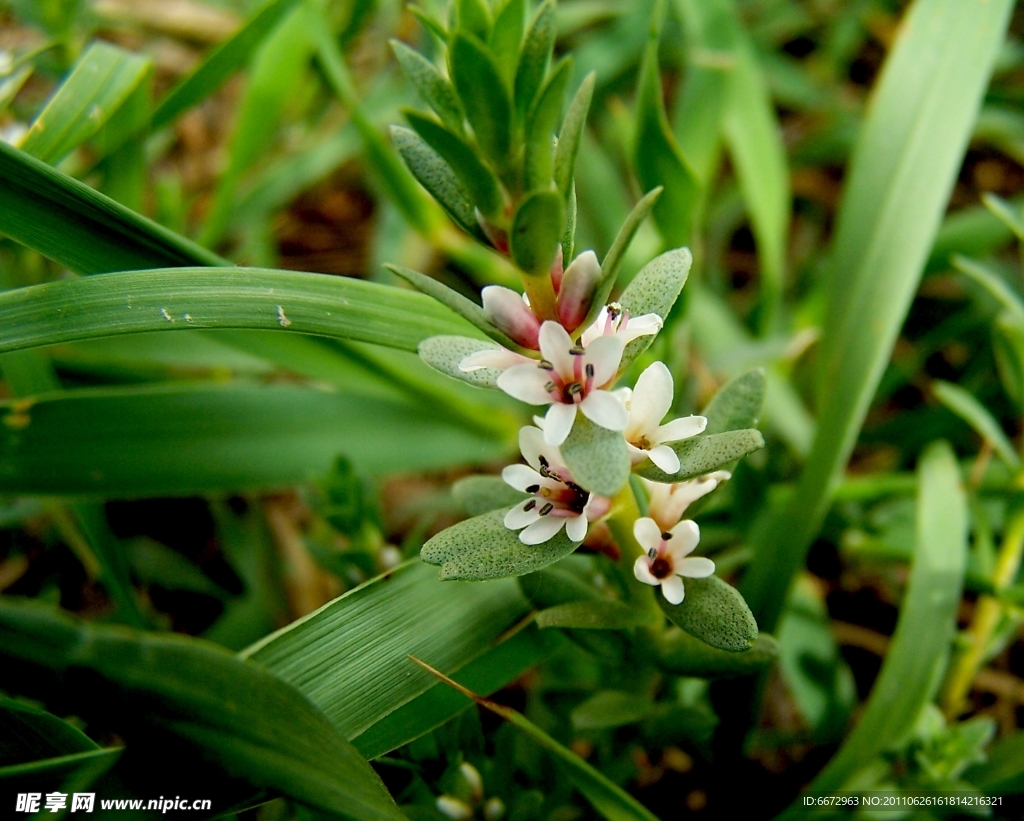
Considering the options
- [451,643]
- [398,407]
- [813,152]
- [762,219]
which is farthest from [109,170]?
[813,152]

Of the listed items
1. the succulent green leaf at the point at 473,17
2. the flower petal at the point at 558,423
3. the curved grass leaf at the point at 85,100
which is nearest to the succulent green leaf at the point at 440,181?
the succulent green leaf at the point at 473,17

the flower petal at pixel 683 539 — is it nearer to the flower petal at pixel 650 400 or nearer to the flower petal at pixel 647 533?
the flower petal at pixel 647 533

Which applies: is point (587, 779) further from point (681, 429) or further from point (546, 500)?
point (681, 429)

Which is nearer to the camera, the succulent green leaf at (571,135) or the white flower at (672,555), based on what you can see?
the succulent green leaf at (571,135)

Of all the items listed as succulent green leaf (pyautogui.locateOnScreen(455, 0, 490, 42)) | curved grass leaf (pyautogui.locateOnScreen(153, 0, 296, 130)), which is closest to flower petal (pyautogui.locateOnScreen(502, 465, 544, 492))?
succulent green leaf (pyautogui.locateOnScreen(455, 0, 490, 42))

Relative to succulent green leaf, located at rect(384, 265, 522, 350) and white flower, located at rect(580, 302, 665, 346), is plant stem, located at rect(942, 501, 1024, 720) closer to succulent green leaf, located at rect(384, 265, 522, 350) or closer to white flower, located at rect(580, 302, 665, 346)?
white flower, located at rect(580, 302, 665, 346)

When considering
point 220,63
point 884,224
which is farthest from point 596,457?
point 220,63
